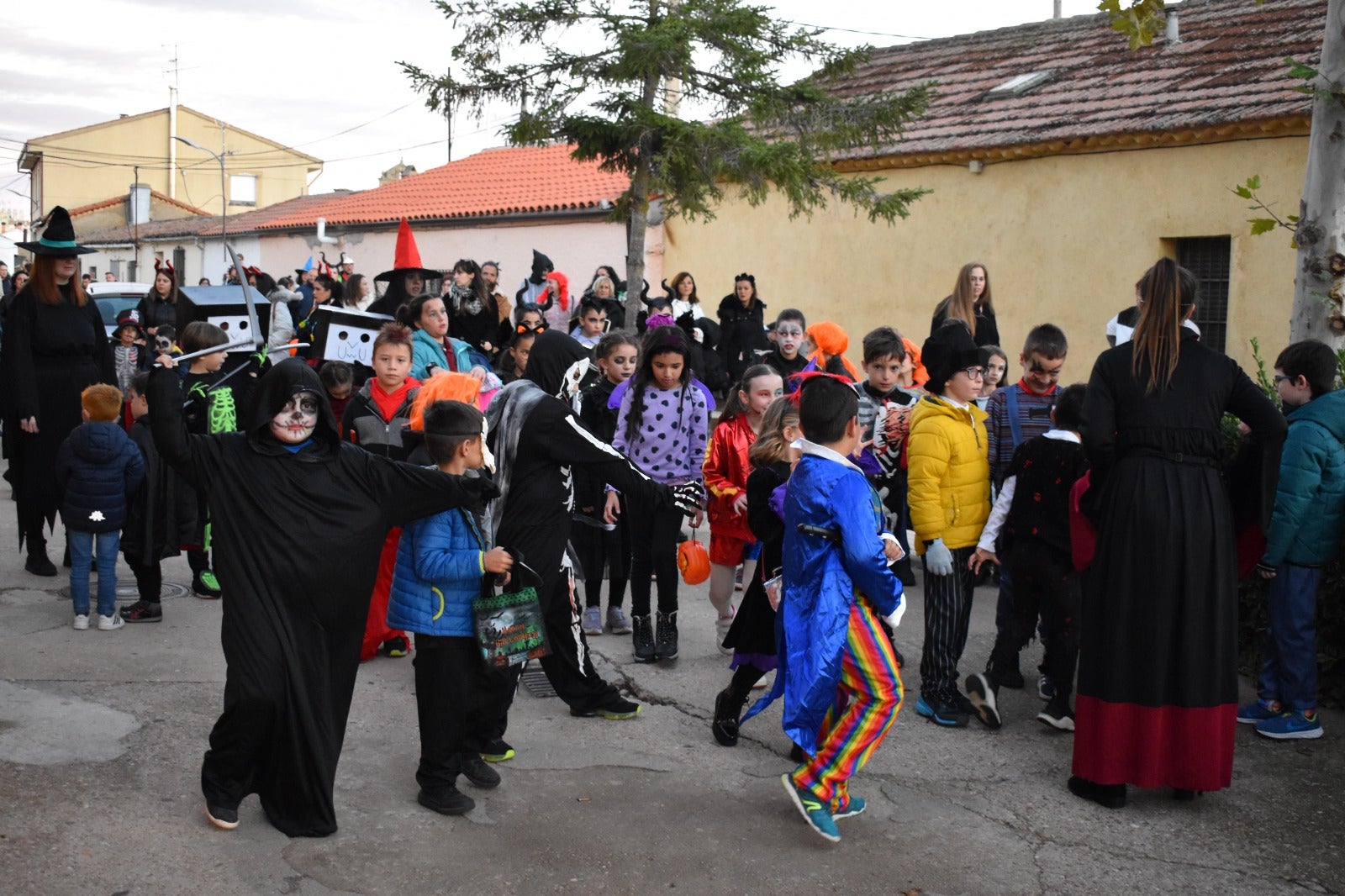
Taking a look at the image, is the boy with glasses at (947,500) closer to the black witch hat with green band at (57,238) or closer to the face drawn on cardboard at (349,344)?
the face drawn on cardboard at (349,344)

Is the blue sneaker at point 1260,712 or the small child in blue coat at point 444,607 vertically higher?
the small child in blue coat at point 444,607

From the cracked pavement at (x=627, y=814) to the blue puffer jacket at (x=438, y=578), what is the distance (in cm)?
70

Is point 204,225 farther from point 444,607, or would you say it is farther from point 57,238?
point 444,607

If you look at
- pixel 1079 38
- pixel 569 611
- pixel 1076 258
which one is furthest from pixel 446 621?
pixel 1079 38

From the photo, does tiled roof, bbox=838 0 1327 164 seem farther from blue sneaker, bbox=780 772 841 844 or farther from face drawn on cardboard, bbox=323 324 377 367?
blue sneaker, bbox=780 772 841 844

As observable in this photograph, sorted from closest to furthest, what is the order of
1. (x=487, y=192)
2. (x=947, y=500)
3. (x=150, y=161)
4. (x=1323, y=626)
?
(x=947, y=500) < (x=1323, y=626) < (x=487, y=192) < (x=150, y=161)

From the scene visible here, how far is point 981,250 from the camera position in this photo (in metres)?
16.7

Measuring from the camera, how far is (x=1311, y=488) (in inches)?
227

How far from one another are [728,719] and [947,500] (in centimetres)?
137

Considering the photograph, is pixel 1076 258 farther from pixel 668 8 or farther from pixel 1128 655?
pixel 1128 655

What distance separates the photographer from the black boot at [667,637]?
697cm

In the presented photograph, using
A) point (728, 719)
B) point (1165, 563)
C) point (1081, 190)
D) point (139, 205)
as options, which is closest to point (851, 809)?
point (728, 719)

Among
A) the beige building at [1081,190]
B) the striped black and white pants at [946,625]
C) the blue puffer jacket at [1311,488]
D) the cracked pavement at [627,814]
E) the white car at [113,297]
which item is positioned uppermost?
the beige building at [1081,190]

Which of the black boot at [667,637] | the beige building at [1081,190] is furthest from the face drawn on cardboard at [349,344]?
the beige building at [1081,190]
